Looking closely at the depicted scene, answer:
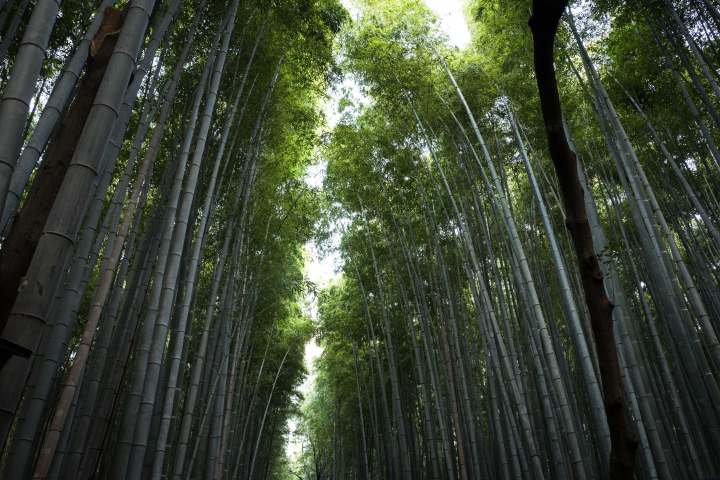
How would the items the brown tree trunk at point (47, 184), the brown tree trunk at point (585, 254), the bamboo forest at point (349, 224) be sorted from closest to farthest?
the brown tree trunk at point (585, 254) < the brown tree trunk at point (47, 184) < the bamboo forest at point (349, 224)

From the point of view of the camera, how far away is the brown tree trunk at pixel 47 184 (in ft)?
3.51

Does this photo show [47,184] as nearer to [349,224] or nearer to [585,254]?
[585,254]

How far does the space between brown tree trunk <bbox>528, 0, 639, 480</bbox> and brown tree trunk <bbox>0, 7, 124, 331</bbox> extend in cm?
134

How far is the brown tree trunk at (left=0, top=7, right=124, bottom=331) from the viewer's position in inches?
42.1

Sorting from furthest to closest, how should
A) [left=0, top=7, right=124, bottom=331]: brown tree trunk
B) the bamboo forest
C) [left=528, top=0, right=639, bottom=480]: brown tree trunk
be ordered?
the bamboo forest → [left=0, top=7, right=124, bottom=331]: brown tree trunk → [left=528, top=0, right=639, bottom=480]: brown tree trunk

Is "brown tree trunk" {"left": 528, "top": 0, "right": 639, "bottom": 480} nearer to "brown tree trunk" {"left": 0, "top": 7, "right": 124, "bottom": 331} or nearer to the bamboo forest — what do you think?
the bamboo forest

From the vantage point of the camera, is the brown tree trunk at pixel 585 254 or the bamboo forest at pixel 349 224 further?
the bamboo forest at pixel 349 224

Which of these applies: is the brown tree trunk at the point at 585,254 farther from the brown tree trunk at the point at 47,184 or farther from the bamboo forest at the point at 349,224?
the brown tree trunk at the point at 47,184

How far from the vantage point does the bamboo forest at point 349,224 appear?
49.4 inches

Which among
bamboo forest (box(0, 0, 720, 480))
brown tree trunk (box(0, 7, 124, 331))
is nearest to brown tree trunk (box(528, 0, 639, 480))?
bamboo forest (box(0, 0, 720, 480))

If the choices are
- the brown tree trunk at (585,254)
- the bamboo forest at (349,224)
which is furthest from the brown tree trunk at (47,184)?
the brown tree trunk at (585,254)

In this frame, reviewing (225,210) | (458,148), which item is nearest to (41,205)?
(225,210)

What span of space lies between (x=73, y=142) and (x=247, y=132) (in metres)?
3.27

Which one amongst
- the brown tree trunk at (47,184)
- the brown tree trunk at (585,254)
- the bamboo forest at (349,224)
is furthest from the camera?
the bamboo forest at (349,224)
